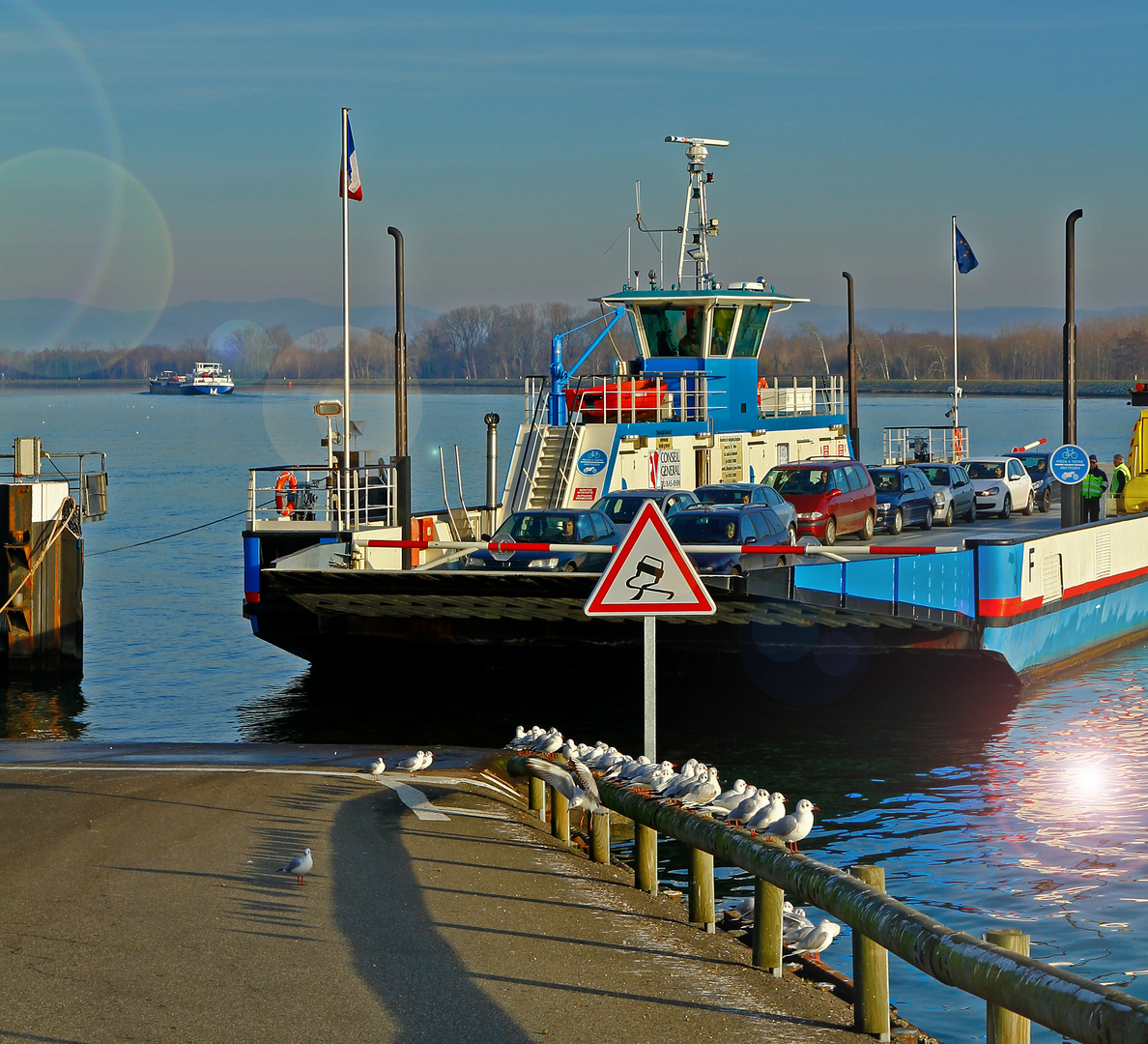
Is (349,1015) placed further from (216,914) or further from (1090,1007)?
(1090,1007)

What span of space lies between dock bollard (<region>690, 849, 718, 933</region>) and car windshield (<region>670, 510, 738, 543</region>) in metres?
12.4

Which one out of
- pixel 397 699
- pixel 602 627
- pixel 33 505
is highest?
pixel 33 505

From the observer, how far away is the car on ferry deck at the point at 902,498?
96.8ft

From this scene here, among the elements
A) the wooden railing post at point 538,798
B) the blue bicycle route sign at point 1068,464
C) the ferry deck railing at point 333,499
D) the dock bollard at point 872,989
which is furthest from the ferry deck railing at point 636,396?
the dock bollard at point 872,989

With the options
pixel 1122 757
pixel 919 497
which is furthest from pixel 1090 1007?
pixel 919 497

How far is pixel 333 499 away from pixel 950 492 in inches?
591

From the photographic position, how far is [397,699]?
2256cm

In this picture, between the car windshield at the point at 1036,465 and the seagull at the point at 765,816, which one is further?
the car windshield at the point at 1036,465

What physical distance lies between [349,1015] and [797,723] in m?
14.5

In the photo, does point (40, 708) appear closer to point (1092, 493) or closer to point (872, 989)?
point (1092, 493)

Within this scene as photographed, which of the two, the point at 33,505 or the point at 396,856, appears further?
the point at 33,505

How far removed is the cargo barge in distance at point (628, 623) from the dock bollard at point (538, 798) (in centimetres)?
744

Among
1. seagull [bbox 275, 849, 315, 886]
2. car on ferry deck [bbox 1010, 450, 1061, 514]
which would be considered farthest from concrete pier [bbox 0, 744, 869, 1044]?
car on ferry deck [bbox 1010, 450, 1061, 514]

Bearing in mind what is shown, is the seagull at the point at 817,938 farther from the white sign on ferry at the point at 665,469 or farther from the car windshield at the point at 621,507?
the white sign on ferry at the point at 665,469
